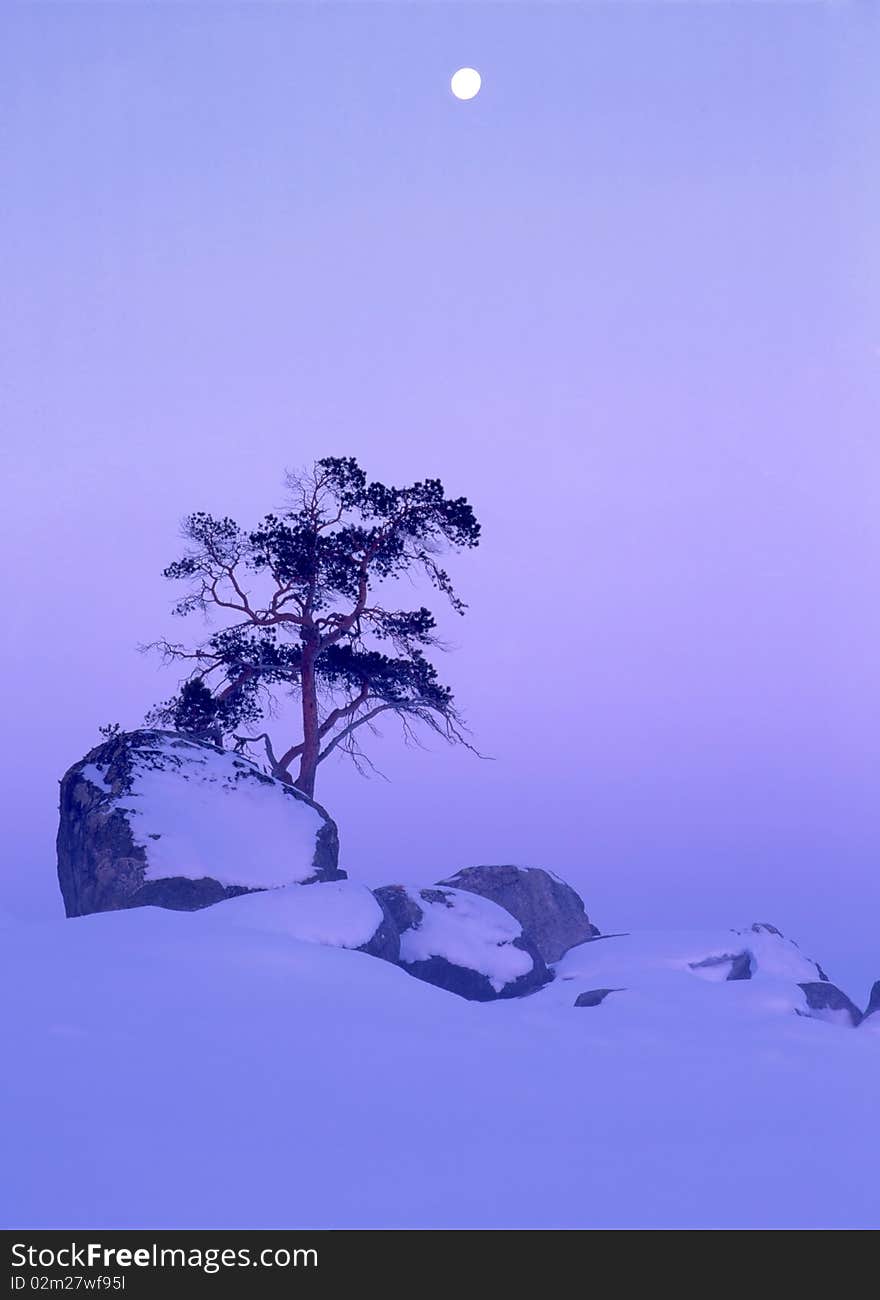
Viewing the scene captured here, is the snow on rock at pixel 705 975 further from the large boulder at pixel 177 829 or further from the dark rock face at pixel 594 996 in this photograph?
the large boulder at pixel 177 829

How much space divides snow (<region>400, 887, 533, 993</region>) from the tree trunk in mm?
3874

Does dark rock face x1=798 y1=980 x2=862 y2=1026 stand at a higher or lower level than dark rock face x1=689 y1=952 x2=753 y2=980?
lower

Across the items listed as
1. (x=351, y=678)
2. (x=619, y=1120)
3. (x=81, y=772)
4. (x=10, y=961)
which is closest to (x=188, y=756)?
(x=81, y=772)

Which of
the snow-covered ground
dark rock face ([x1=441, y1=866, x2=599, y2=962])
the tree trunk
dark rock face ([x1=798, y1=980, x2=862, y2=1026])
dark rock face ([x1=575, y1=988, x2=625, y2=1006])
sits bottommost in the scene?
the snow-covered ground

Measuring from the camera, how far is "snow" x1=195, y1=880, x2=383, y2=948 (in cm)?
1366

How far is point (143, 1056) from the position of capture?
908 centimetres

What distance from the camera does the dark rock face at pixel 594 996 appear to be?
575 inches

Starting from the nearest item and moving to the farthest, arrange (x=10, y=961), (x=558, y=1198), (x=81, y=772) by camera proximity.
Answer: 1. (x=558, y=1198)
2. (x=10, y=961)
3. (x=81, y=772)

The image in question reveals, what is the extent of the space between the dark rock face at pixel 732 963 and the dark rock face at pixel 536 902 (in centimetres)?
254

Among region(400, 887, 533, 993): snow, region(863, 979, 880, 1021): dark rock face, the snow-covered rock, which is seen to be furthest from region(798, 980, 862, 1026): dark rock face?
region(400, 887, 533, 993): snow

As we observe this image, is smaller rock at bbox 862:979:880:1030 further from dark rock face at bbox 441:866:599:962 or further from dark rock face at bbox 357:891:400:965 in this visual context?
dark rock face at bbox 357:891:400:965

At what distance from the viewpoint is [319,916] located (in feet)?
48.4
